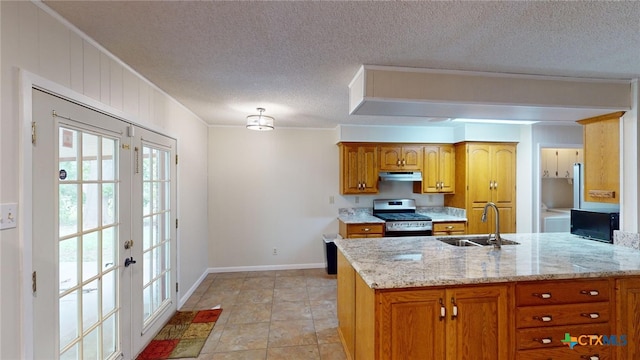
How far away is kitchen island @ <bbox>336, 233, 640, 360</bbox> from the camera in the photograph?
1.70 metres

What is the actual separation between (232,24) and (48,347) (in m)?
2.05

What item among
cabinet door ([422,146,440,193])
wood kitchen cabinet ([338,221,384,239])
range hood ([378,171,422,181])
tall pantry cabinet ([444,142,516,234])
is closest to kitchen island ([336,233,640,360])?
wood kitchen cabinet ([338,221,384,239])

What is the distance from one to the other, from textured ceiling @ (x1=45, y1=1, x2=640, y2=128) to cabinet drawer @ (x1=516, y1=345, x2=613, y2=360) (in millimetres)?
2040

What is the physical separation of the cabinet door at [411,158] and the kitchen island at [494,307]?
2682 mm

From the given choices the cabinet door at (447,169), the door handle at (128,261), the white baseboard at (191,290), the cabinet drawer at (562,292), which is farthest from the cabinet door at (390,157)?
the door handle at (128,261)

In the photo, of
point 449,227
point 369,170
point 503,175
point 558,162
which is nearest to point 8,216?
point 369,170

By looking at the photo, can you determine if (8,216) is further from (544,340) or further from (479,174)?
(479,174)

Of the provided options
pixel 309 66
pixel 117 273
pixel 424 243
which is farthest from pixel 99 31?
pixel 424 243

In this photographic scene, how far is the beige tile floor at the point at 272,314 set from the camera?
8.23 ft

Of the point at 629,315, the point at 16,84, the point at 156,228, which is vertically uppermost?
the point at 16,84

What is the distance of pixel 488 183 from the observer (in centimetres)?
438

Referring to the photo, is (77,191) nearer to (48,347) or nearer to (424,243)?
(48,347)

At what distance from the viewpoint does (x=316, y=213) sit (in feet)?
15.9

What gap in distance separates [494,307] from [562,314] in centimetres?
51
